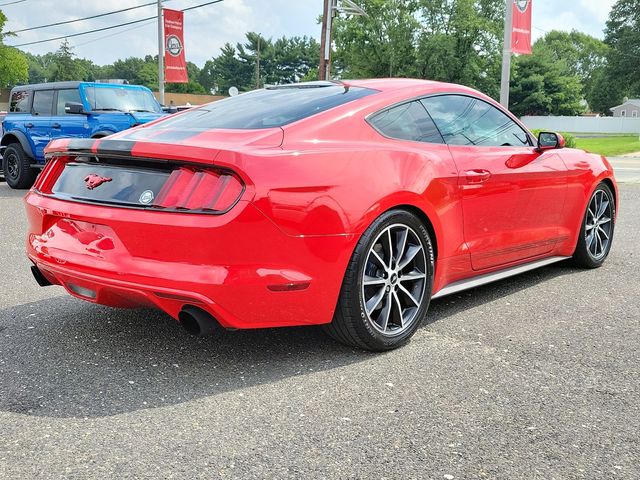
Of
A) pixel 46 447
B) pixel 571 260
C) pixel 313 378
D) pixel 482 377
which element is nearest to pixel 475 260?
pixel 482 377

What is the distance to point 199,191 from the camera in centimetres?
313

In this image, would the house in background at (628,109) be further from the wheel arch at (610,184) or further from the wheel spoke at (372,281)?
the wheel spoke at (372,281)

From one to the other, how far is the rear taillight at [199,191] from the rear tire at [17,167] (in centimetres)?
1047

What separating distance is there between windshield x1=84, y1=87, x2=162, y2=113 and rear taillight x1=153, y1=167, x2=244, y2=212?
9.97 meters

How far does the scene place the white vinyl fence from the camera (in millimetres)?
68125

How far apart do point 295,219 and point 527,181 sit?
83.5 inches

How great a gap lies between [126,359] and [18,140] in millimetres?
10635

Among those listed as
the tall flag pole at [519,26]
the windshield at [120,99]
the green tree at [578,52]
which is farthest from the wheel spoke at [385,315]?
the green tree at [578,52]

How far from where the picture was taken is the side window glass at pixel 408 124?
12.6 ft

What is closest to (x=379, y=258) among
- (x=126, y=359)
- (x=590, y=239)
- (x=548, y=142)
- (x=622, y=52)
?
(x=126, y=359)

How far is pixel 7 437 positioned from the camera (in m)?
2.64

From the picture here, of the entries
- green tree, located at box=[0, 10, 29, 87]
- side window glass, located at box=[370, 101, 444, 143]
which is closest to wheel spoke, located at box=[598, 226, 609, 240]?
side window glass, located at box=[370, 101, 444, 143]

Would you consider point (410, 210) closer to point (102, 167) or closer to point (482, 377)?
point (482, 377)

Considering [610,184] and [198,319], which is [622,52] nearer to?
[610,184]
